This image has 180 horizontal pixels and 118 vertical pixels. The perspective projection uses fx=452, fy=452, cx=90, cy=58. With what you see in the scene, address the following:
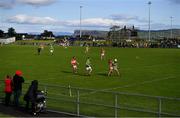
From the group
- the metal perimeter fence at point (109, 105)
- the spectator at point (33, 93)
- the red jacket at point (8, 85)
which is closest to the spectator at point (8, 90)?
the red jacket at point (8, 85)

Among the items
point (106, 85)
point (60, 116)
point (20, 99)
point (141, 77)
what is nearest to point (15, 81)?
point (20, 99)

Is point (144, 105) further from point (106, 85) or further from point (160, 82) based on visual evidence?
point (160, 82)

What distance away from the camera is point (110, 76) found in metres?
36.9

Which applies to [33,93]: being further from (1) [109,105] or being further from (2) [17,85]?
(1) [109,105]

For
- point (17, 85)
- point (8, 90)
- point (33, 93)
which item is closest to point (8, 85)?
point (8, 90)

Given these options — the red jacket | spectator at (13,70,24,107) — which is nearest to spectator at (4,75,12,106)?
the red jacket

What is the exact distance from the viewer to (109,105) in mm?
17484

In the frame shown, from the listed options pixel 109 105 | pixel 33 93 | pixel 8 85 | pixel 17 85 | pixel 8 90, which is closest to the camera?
pixel 109 105

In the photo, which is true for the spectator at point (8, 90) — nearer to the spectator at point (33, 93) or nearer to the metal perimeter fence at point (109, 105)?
the metal perimeter fence at point (109, 105)

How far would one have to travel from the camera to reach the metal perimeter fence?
54.9 feet

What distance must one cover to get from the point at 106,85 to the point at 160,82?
478 cm

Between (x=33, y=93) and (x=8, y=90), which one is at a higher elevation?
A: (x=33, y=93)

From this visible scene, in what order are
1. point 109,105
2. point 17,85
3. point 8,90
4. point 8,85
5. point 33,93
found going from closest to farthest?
point 109,105 → point 33,93 → point 17,85 → point 8,90 → point 8,85

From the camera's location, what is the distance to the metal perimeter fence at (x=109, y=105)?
1674cm
